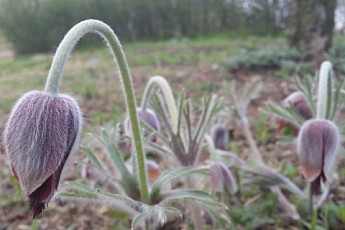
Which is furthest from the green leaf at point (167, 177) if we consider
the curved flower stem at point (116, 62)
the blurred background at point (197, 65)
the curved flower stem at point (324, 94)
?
the curved flower stem at point (324, 94)

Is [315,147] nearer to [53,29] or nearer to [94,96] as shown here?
[94,96]

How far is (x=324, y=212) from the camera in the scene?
1.28m

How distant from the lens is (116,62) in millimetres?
863

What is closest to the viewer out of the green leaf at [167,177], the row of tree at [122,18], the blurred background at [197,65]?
the green leaf at [167,177]

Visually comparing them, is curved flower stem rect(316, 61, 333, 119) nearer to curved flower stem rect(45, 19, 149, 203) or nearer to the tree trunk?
curved flower stem rect(45, 19, 149, 203)

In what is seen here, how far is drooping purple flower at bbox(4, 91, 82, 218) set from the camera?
68 centimetres

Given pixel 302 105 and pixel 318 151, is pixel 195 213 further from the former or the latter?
pixel 302 105

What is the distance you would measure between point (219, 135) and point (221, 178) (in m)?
0.38

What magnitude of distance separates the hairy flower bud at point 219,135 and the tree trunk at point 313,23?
203 cm

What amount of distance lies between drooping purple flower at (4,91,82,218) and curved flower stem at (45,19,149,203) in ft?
0.15

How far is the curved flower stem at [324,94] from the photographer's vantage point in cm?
108

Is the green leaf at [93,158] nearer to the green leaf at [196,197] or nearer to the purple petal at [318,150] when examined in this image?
the green leaf at [196,197]

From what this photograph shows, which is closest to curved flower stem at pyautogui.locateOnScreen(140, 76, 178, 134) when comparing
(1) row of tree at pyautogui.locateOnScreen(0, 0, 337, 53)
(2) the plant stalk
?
(2) the plant stalk

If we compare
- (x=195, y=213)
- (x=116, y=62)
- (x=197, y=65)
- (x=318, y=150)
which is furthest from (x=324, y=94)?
(x=197, y=65)
